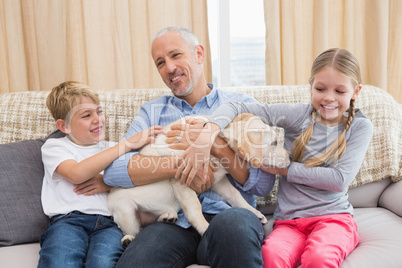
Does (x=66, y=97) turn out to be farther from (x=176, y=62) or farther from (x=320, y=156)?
(x=320, y=156)

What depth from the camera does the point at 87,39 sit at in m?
2.55

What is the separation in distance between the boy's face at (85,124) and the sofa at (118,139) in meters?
0.22

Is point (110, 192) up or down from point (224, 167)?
down

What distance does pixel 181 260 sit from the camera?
1.38 m

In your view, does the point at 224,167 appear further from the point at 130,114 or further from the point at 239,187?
the point at 130,114

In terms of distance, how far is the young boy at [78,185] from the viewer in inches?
55.7

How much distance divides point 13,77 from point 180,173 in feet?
5.76

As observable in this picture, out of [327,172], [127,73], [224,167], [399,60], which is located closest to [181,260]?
[224,167]

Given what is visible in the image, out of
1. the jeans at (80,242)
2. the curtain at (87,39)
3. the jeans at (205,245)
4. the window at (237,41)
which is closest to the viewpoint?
the jeans at (205,245)

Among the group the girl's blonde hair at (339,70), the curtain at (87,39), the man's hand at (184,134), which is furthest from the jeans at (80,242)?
the curtain at (87,39)

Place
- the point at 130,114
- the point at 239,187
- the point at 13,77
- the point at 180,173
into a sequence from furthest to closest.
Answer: the point at 13,77
the point at 130,114
the point at 239,187
the point at 180,173

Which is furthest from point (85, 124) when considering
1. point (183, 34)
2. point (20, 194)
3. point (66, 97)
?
point (183, 34)

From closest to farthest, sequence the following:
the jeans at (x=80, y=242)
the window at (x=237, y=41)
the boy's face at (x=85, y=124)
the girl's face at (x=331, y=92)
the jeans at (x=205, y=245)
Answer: the jeans at (x=205, y=245) → the jeans at (x=80, y=242) → the girl's face at (x=331, y=92) → the boy's face at (x=85, y=124) → the window at (x=237, y=41)

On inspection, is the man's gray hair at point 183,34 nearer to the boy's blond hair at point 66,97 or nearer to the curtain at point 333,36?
the boy's blond hair at point 66,97
